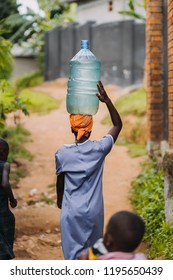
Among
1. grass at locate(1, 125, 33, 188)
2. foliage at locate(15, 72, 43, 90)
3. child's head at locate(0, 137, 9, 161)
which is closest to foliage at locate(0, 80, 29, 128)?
child's head at locate(0, 137, 9, 161)

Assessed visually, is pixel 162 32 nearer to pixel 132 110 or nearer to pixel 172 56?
pixel 172 56

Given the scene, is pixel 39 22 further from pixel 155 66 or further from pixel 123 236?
pixel 123 236

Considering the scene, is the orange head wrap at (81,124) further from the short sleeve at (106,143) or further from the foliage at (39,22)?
the foliage at (39,22)

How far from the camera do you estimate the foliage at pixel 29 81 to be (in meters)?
23.4

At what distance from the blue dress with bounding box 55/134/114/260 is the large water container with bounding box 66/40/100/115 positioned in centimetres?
63

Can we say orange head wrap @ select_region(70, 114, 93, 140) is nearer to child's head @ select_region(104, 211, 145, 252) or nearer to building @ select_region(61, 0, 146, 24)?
child's head @ select_region(104, 211, 145, 252)

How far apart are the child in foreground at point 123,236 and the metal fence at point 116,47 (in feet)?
53.7

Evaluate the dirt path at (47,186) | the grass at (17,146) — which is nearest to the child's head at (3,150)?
the dirt path at (47,186)

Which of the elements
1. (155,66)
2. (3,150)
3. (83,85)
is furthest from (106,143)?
(155,66)

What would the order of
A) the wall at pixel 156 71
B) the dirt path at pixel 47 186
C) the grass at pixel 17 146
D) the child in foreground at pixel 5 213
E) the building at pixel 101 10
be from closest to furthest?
1. the child in foreground at pixel 5 213
2. the dirt path at pixel 47 186
3. the wall at pixel 156 71
4. the grass at pixel 17 146
5. the building at pixel 101 10
